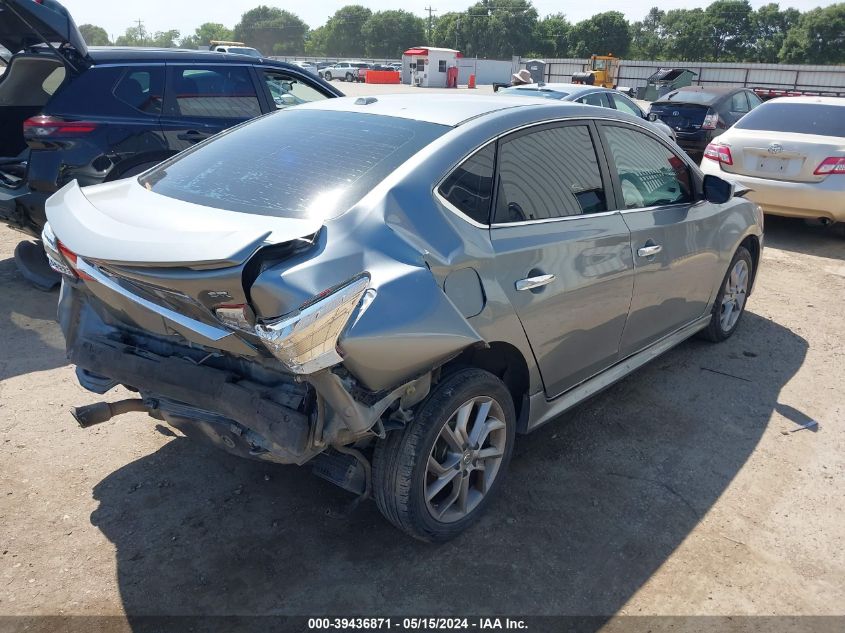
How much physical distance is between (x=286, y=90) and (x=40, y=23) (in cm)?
240

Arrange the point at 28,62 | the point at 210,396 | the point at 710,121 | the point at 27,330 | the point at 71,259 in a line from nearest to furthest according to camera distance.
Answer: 1. the point at 210,396
2. the point at 71,259
3. the point at 27,330
4. the point at 28,62
5. the point at 710,121

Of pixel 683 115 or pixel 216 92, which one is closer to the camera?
pixel 216 92

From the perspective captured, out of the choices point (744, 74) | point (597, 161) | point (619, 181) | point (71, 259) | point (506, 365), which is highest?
point (744, 74)

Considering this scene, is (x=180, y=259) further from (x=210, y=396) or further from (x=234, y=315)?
(x=210, y=396)

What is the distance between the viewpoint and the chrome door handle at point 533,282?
2795 millimetres

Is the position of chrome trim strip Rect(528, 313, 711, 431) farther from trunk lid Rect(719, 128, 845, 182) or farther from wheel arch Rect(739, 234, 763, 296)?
trunk lid Rect(719, 128, 845, 182)

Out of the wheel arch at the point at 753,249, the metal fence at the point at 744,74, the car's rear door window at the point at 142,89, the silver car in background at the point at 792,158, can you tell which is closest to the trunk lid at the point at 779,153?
the silver car in background at the point at 792,158

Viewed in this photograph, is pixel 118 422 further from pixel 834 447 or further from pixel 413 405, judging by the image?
pixel 834 447

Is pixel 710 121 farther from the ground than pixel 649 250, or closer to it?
farther from the ground

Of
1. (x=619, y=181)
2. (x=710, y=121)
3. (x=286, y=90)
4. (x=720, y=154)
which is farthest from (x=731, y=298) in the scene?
(x=710, y=121)

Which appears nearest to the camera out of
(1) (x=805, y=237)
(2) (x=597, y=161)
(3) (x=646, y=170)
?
(2) (x=597, y=161)

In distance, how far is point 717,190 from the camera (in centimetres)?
414

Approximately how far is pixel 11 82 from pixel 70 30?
173 cm

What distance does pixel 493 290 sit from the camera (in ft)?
Answer: 8.78
